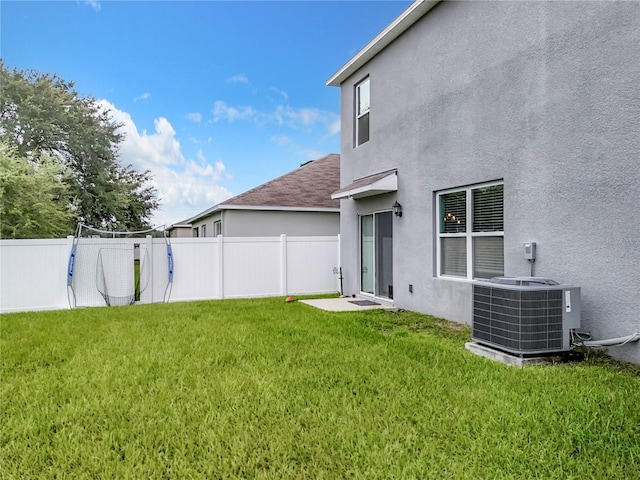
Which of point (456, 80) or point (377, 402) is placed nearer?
point (377, 402)

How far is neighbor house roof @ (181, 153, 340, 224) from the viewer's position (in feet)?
47.5

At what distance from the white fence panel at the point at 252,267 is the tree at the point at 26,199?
845 centimetres

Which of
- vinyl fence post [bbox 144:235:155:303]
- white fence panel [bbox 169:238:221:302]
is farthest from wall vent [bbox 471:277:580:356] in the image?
vinyl fence post [bbox 144:235:155:303]

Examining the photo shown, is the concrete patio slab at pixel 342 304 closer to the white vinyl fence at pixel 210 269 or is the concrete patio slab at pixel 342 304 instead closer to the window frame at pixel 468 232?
the white vinyl fence at pixel 210 269

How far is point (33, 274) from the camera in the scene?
9492 millimetres

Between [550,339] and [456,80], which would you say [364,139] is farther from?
[550,339]

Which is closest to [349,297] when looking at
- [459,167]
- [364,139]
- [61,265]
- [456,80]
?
[364,139]

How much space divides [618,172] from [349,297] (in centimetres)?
729

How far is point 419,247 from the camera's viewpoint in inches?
326

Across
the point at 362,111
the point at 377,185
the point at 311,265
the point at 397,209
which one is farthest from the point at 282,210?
the point at 397,209

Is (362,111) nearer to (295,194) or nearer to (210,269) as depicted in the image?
(295,194)

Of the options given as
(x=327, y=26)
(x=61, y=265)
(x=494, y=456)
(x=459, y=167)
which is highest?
(x=327, y=26)

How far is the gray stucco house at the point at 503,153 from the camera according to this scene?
469 cm

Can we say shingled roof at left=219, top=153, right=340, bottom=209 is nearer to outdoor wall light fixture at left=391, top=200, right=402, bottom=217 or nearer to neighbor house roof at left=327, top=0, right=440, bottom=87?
neighbor house roof at left=327, top=0, right=440, bottom=87
